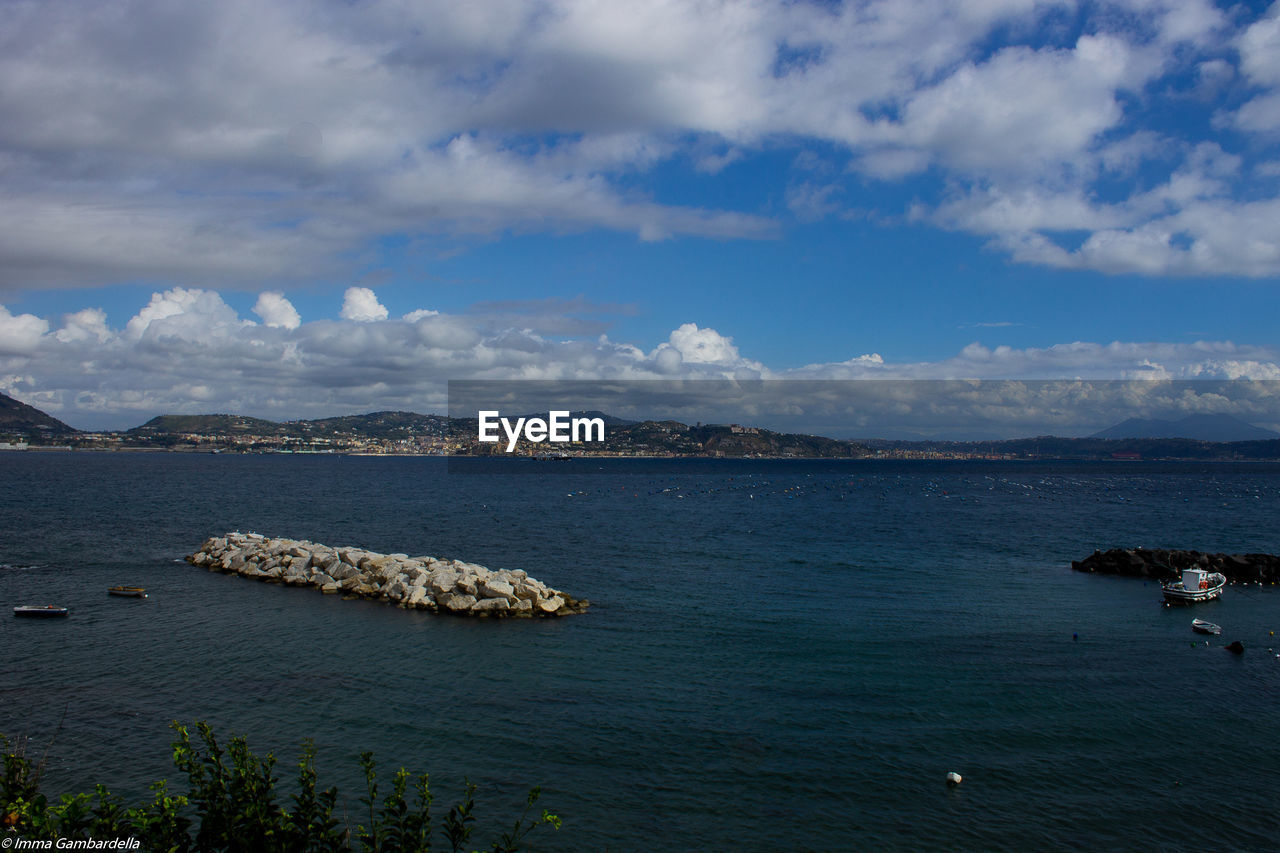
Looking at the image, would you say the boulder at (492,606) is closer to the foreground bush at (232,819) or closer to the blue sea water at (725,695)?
the blue sea water at (725,695)

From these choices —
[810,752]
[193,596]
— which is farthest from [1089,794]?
[193,596]

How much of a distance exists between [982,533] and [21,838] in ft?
244

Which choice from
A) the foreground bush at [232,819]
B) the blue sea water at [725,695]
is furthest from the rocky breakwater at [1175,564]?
the foreground bush at [232,819]

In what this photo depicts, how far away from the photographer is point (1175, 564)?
5047 centimetres

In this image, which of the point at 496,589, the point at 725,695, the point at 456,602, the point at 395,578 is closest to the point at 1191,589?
the point at 725,695

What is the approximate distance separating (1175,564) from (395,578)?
167ft

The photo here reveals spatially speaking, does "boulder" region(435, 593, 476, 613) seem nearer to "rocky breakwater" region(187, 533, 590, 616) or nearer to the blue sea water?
"rocky breakwater" region(187, 533, 590, 616)

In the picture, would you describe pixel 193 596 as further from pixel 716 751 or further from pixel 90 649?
pixel 716 751

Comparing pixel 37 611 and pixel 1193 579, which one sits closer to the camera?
pixel 37 611

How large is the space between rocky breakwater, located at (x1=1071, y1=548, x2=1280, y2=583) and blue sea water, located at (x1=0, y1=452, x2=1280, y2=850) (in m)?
2.71

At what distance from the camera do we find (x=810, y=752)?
20.5m

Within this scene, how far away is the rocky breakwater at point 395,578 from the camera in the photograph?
120 ft

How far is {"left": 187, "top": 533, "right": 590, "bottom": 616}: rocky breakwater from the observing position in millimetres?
36562

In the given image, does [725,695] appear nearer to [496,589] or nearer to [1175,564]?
[496,589]
